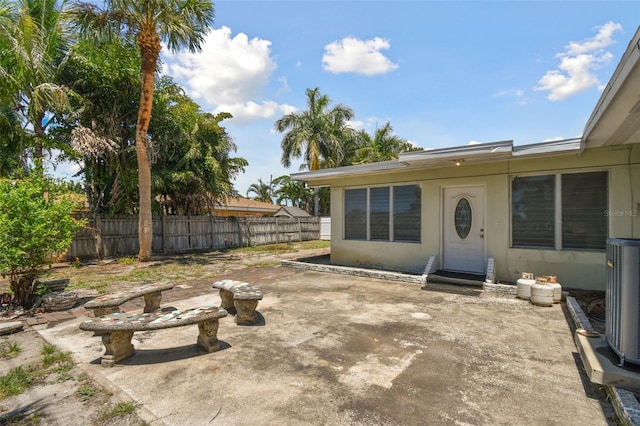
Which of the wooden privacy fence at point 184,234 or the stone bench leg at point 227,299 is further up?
the wooden privacy fence at point 184,234

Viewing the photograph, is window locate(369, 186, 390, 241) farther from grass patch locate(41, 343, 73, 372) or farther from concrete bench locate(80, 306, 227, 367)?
grass patch locate(41, 343, 73, 372)

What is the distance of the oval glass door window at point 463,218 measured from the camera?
749cm

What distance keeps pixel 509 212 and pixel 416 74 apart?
5957mm

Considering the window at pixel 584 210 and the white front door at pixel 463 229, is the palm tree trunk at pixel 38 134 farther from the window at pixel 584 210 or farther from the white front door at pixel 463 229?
the window at pixel 584 210

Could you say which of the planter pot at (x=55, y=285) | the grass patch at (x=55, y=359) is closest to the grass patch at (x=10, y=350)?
the grass patch at (x=55, y=359)

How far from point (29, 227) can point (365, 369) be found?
18.1ft

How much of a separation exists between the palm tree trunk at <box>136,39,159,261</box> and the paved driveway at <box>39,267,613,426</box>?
7132mm

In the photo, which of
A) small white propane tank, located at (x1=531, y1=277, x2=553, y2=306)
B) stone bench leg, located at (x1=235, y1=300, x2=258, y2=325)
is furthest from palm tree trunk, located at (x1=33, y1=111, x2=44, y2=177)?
small white propane tank, located at (x1=531, y1=277, x2=553, y2=306)

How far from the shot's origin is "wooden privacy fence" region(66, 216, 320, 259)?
11539mm

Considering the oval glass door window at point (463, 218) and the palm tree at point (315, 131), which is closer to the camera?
the oval glass door window at point (463, 218)

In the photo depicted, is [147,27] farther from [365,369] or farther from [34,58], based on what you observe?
[365,369]

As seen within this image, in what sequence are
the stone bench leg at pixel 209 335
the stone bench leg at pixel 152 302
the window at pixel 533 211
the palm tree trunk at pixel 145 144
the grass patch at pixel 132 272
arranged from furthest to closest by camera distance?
the palm tree trunk at pixel 145 144 < the grass patch at pixel 132 272 < the window at pixel 533 211 < the stone bench leg at pixel 152 302 < the stone bench leg at pixel 209 335

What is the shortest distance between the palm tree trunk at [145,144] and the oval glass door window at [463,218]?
10.0m

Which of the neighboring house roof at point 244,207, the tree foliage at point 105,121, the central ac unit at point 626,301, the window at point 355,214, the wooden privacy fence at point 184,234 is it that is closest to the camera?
the central ac unit at point 626,301
